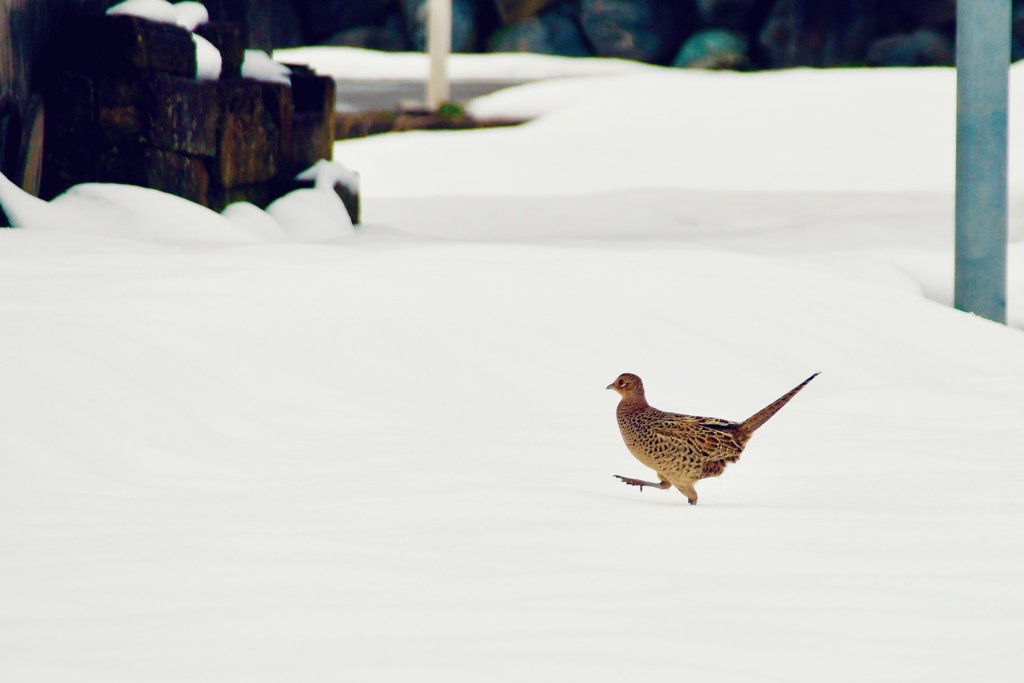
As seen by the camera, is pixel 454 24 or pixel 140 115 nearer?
pixel 140 115

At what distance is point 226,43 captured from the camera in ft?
20.0

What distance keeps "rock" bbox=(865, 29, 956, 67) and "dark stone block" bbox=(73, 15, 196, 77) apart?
14706 mm

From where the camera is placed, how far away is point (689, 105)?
12008mm

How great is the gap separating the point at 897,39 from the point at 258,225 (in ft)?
47.6

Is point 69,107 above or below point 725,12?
below

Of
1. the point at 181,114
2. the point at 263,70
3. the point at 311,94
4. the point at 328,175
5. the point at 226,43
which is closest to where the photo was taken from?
the point at 181,114

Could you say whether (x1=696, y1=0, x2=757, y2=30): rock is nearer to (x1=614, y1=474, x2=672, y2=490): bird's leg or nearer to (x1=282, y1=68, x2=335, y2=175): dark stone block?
(x1=282, y1=68, x2=335, y2=175): dark stone block

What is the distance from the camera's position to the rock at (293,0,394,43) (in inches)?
813

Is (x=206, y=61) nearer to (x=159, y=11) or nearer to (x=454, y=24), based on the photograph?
(x=159, y=11)

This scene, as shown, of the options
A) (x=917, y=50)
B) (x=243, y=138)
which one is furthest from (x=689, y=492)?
(x=917, y=50)

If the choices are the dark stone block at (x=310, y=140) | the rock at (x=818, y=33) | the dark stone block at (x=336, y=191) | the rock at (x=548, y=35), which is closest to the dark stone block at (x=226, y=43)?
the dark stone block at (x=310, y=140)

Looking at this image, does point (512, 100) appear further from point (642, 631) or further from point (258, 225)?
point (642, 631)

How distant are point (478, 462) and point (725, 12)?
56.9ft

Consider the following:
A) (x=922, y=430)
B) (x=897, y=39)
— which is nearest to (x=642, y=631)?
(x=922, y=430)
